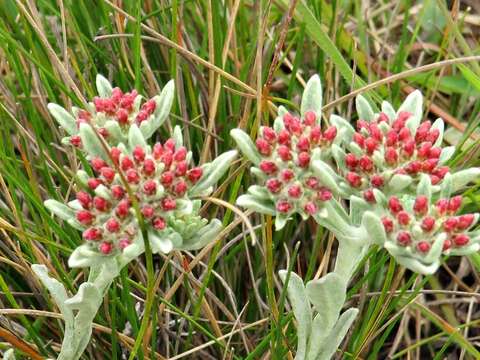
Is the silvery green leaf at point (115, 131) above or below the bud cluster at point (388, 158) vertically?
above

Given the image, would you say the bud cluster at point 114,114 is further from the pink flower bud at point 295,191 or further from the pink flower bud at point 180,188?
the pink flower bud at point 295,191

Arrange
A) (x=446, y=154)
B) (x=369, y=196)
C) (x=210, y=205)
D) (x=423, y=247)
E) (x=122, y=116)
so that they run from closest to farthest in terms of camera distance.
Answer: (x=423, y=247)
(x=369, y=196)
(x=122, y=116)
(x=446, y=154)
(x=210, y=205)

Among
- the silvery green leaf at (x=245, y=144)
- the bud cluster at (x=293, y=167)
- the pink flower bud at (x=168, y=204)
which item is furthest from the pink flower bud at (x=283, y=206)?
the pink flower bud at (x=168, y=204)

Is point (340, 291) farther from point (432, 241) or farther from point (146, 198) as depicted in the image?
point (146, 198)

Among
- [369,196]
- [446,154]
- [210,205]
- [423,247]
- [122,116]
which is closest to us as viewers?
[423,247]

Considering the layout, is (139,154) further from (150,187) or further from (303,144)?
(303,144)

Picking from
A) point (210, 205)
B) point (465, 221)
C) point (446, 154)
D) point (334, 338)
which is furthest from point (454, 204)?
point (210, 205)

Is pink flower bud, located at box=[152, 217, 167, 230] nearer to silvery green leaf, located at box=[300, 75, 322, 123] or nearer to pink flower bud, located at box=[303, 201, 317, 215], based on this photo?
pink flower bud, located at box=[303, 201, 317, 215]
